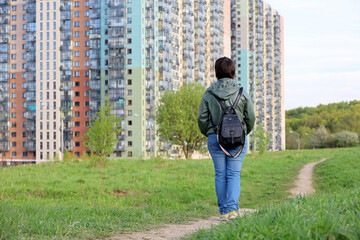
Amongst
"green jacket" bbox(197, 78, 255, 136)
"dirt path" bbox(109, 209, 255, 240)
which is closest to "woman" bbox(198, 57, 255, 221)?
"green jacket" bbox(197, 78, 255, 136)

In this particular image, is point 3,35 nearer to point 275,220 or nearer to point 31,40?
point 31,40

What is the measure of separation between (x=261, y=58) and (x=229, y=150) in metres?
146

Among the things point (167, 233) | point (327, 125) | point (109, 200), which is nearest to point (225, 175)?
point (167, 233)

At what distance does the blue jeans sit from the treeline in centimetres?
8712

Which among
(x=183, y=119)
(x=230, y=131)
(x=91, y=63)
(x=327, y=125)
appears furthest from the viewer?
(x=327, y=125)

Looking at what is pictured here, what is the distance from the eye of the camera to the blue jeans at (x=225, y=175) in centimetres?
707

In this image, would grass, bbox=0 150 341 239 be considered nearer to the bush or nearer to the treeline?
the bush

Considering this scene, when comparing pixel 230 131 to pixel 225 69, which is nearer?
pixel 230 131

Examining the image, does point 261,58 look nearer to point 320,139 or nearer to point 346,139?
point 320,139

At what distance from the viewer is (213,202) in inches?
497

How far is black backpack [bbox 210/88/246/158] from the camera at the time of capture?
6891mm

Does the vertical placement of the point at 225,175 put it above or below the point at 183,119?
below

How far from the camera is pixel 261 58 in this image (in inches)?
5886

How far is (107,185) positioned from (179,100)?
37.9 m
